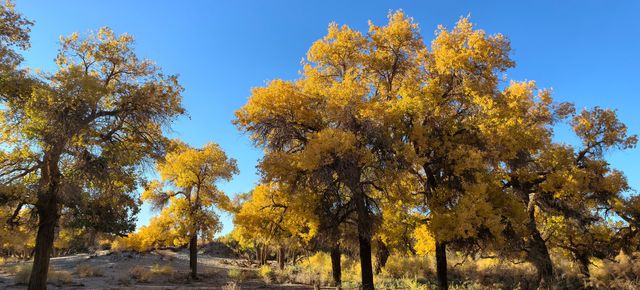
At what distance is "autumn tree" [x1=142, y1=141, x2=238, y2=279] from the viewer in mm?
24359

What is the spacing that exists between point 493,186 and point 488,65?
4.75 meters

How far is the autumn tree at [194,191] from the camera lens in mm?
24359

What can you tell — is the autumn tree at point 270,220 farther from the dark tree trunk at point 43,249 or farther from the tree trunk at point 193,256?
the dark tree trunk at point 43,249

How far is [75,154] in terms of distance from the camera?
15.0 meters

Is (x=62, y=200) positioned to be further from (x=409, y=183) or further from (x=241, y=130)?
(x=409, y=183)

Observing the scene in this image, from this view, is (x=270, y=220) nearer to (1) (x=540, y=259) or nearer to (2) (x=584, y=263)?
(1) (x=540, y=259)

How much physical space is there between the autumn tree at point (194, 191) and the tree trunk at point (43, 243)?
9.27 m

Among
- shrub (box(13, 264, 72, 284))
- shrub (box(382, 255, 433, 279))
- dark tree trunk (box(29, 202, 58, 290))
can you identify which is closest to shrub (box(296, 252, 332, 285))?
shrub (box(382, 255, 433, 279))

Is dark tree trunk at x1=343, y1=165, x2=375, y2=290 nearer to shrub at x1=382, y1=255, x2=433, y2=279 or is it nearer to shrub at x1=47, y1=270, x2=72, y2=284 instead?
shrub at x1=382, y1=255, x2=433, y2=279

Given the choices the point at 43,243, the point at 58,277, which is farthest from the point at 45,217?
the point at 58,277

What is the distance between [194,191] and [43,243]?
435 inches

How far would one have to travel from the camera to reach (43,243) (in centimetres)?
1457

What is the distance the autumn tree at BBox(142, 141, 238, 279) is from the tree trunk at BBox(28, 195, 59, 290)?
927 centimetres

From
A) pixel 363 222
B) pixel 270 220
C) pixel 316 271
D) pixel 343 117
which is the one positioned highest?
pixel 343 117
